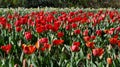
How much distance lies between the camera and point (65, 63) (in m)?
3.99

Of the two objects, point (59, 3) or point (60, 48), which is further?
point (59, 3)

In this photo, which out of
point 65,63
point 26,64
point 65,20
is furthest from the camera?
point 65,20

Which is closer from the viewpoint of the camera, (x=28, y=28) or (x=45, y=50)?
(x=45, y=50)

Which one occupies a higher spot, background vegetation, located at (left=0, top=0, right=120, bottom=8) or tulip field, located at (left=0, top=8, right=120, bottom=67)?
tulip field, located at (left=0, top=8, right=120, bottom=67)

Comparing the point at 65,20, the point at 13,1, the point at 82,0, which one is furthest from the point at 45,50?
the point at 82,0

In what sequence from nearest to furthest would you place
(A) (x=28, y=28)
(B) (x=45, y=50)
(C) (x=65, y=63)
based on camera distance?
(C) (x=65, y=63) → (B) (x=45, y=50) → (A) (x=28, y=28)

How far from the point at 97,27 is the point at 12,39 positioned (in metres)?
1.99

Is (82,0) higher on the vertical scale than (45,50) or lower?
lower

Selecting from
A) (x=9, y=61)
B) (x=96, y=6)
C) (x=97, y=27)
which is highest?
(x=9, y=61)

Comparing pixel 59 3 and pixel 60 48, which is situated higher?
pixel 60 48

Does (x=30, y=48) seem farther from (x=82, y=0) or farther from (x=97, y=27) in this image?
(x=82, y=0)

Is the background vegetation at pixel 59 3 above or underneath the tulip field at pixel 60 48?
underneath

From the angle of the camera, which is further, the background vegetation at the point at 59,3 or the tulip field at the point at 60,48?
the background vegetation at the point at 59,3

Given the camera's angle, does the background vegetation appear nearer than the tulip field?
No
